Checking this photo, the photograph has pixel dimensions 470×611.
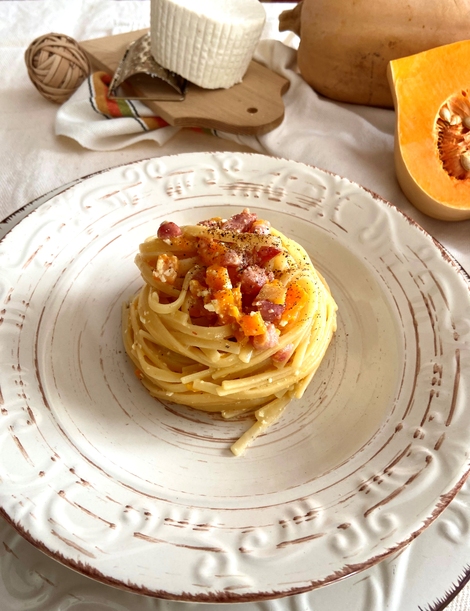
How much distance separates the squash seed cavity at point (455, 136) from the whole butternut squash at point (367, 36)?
0.49m

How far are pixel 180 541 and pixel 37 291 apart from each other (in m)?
1.26

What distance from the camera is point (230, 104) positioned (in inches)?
142

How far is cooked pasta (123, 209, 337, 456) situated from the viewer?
6.89 ft

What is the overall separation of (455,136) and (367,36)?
2.89 feet

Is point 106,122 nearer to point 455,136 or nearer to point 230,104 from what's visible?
point 230,104

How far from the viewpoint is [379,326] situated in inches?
95.4

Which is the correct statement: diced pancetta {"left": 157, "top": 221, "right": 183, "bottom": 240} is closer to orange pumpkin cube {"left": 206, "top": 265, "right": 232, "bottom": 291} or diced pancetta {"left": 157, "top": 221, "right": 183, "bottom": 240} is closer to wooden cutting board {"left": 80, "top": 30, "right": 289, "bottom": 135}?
orange pumpkin cube {"left": 206, "top": 265, "right": 232, "bottom": 291}

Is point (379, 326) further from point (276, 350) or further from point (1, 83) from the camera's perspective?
point (1, 83)

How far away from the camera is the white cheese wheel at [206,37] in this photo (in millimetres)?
3367

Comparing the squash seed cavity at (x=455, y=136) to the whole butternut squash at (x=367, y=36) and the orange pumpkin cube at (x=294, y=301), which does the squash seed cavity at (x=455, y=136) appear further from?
the orange pumpkin cube at (x=294, y=301)

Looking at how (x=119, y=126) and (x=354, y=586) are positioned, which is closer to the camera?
(x=354, y=586)

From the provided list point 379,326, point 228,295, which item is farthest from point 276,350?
point 379,326

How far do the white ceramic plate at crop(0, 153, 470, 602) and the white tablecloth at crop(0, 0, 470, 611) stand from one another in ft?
2.07

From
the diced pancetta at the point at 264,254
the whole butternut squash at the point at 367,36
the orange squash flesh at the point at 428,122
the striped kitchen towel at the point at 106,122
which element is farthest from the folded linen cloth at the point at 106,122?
the diced pancetta at the point at 264,254
